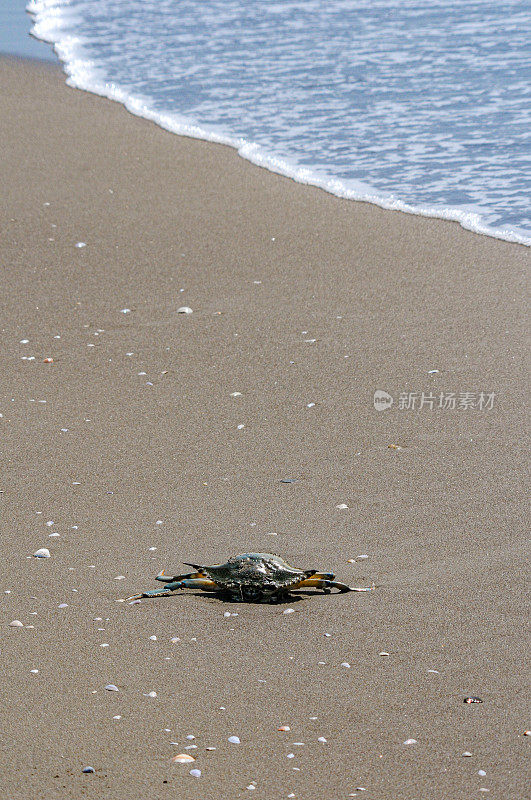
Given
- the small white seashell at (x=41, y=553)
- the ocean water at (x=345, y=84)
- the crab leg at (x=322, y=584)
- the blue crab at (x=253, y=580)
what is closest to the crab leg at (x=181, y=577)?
the blue crab at (x=253, y=580)

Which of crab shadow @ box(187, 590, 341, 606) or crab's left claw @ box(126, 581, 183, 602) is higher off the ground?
crab's left claw @ box(126, 581, 183, 602)

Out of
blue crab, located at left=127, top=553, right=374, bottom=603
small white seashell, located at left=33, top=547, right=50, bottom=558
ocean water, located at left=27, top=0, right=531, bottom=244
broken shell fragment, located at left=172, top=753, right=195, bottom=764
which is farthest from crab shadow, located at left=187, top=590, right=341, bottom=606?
ocean water, located at left=27, top=0, right=531, bottom=244

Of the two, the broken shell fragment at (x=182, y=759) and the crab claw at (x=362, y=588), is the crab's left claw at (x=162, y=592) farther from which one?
the broken shell fragment at (x=182, y=759)

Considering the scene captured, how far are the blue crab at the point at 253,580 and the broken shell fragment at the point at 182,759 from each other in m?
0.82

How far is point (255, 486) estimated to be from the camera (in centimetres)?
441

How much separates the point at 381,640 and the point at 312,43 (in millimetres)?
11128

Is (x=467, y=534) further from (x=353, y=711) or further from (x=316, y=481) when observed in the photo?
(x=353, y=711)

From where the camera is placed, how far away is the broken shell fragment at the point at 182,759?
2740 mm

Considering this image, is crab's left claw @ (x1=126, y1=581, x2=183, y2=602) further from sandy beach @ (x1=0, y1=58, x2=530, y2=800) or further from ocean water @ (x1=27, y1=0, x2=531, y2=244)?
ocean water @ (x1=27, y1=0, x2=531, y2=244)

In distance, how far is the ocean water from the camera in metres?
8.29

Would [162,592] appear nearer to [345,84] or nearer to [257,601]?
[257,601]

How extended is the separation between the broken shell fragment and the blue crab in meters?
0.82

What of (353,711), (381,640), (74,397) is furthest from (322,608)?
(74,397)

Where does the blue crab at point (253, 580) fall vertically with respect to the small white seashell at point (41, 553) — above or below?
above
